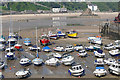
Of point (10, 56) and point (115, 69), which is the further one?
point (10, 56)

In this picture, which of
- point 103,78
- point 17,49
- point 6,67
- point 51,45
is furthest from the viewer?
point 51,45

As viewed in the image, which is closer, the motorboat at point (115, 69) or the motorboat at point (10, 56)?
the motorboat at point (115, 69)

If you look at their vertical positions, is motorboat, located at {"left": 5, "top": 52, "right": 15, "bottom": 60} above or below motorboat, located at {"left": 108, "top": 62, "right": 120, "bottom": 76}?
above

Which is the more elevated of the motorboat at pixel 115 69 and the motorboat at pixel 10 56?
the motorboat at pixel 10 56

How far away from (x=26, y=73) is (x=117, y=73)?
48.2 ft

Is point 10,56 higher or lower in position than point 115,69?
higher

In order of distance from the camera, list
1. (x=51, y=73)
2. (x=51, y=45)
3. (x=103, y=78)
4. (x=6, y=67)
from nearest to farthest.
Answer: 1. (x=103, y=78)
2. (x=51, y=73)
3. (x=6, y=67)
4. (x=51, y=45)

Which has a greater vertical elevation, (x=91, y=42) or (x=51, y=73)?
(x=91, y=42)

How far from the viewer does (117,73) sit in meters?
30.8

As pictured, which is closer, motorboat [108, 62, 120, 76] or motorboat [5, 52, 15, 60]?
motorboat [108, 62, 120, 76]

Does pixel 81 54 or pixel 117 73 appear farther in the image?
pixel 81 54

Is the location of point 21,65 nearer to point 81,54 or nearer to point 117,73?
point 81,54

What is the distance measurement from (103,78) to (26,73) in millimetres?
12244

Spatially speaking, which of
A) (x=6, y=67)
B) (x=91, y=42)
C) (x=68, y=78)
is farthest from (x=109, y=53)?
(x=6, y=67)
